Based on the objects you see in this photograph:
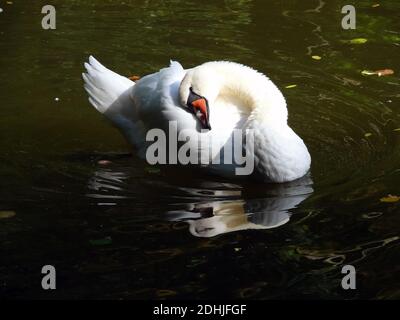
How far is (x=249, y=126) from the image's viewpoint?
6.93m

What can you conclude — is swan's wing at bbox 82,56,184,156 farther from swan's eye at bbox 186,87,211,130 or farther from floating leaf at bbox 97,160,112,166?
floating leaf at bbox 97,160,112,166

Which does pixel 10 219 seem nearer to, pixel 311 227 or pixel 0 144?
pixel 0 144

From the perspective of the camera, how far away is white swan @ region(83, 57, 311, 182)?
6.83 meters

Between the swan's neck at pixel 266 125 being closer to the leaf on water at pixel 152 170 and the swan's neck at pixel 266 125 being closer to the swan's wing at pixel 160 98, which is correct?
the swan's wing at pixel 160 98

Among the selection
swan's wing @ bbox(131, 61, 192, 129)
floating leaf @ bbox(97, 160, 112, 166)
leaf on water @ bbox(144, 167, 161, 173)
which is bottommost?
leaf on water @ bbox(144, 167, 161, 173)

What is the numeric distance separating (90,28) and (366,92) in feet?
12.8

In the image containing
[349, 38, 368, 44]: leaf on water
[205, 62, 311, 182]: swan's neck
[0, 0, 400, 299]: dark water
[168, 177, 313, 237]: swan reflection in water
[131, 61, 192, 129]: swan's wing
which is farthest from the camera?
[349, 38, 368, 44]: leaf on water

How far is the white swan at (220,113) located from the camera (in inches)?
269

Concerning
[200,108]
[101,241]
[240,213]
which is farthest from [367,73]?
[101,241]

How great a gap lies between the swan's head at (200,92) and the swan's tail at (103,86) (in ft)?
3.58

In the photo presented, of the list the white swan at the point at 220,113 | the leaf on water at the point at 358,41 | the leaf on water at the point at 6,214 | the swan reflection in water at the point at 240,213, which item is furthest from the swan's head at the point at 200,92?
the leaf on water at the point at 358,41

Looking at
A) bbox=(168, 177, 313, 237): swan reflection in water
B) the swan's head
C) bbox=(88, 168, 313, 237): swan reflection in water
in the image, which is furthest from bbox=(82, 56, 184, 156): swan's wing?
bbox=(168, 177, 313, 237): swan reflection in water

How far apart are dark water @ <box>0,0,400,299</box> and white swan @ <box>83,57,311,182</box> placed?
0.17 metres

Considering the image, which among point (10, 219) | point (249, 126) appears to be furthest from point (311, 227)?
point (10, 219)
